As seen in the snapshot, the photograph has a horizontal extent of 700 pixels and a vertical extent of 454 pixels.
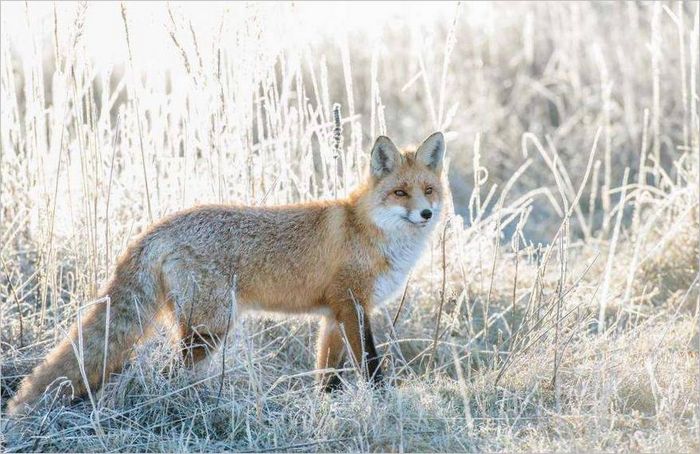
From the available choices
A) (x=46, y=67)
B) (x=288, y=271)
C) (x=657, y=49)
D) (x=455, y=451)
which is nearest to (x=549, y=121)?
(x=657, y=49)

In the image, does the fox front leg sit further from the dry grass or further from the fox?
the dry grass

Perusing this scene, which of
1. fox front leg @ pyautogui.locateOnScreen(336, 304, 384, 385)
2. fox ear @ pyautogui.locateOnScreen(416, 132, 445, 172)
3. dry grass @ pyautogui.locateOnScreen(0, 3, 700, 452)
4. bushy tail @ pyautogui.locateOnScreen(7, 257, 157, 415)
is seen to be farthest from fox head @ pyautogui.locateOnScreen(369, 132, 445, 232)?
bushy tail @ pyautogui.locateOnScreen(7, 257, 157, 415)

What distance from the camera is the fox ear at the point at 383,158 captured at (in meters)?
4.62

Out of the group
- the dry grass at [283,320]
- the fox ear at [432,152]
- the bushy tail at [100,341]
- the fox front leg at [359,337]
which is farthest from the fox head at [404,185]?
the bushy tail at [100,341]

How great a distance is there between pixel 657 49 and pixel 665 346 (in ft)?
6.84

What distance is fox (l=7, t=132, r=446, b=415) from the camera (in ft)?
13.5

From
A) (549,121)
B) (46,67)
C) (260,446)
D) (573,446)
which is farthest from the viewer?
(46,67)

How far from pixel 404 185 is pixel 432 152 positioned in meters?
0.27

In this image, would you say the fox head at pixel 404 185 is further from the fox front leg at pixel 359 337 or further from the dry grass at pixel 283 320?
the fox front leg at pixel 359 337

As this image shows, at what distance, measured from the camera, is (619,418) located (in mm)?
3863

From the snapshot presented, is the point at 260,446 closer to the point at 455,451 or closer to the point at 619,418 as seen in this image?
the point at 455,451

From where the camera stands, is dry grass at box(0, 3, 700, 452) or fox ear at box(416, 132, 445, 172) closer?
dry grass at box(0, 3, 700, 452)

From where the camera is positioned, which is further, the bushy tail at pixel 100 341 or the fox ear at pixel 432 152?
the fox ear at pixel 432 152

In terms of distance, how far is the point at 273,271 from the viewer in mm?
4512
